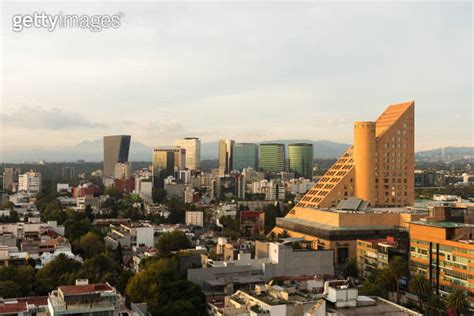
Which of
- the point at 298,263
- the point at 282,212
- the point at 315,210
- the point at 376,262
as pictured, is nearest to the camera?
the point at 298,263

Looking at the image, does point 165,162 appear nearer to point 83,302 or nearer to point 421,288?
point 421,288

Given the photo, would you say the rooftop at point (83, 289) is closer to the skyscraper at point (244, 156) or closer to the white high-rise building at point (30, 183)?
the white high-rise building at point (30, 183)

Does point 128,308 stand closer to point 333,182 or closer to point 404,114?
point 333,182

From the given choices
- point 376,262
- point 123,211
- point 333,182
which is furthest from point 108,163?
point 376,262

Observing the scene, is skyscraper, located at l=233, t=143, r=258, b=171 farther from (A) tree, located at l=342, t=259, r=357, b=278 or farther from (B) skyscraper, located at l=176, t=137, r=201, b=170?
(A) tree, located at l=342, t=259, r=357, b=278

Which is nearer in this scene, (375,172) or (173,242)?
(173,242)

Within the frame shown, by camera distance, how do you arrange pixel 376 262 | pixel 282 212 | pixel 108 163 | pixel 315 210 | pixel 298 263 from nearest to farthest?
pixel 298 263
pixel 376 262
pixel 315 210
pixel 282 212
pixel 108 163

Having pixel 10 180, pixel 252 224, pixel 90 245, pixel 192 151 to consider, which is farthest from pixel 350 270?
pixel 192 151
